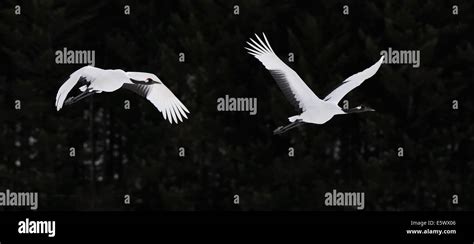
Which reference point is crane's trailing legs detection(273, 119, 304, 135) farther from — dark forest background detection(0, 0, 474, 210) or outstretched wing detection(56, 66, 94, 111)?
dark forest background detection(0, 0, 474, 210)

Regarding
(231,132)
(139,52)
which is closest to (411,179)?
(231,132)

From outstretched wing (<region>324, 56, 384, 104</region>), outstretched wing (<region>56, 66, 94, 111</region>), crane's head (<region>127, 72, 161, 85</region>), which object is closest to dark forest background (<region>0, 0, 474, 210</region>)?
outstretched wing (<region>324, 56, 384, 104</region>)

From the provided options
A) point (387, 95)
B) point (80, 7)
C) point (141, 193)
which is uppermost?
point (80, 7)

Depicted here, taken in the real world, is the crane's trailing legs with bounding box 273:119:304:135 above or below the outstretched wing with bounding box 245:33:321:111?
below

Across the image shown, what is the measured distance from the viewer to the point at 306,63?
128 ft

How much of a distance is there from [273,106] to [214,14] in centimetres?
286

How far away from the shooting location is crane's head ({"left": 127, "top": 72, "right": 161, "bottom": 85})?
28.5m

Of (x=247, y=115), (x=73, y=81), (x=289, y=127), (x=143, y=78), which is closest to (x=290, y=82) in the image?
(x=289, y=127)

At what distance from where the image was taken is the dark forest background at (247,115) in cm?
3928

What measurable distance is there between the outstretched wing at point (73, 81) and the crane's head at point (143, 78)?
761mm

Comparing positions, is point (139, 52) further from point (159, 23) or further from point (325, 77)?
point (325, 77)

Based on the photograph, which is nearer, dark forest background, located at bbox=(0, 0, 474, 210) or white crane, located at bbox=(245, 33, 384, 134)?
white crane, located at bbox=(245, 33, 384, 134)

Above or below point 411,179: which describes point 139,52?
above

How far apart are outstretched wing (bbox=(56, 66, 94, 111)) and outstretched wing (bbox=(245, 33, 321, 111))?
3133 millimetres
